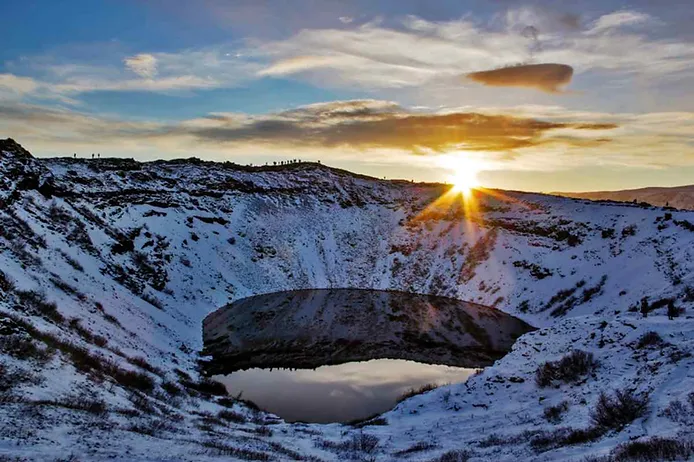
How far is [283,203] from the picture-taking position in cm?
9425

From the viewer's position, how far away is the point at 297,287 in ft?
250

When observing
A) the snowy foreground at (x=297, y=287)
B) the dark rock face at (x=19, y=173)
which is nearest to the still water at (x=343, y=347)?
the snowy foreground at (x=297, y=287)

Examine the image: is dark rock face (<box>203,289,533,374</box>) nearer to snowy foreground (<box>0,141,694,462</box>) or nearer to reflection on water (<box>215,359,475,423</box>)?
reflection on water (<box>215,359,475,423</box>)

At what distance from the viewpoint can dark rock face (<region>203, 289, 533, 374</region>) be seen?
44.9 metres

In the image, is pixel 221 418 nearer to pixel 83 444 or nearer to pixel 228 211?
pixel 83 444

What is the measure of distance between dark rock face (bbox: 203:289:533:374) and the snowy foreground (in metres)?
3.47

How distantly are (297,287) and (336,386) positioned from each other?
4044 cm

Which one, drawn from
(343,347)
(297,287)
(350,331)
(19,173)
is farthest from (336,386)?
(297,287)

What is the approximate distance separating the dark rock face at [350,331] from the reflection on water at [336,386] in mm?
2057

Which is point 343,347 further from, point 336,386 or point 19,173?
point 19,173

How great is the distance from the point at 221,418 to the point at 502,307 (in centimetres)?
4934

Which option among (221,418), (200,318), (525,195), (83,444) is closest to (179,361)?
(221,418)

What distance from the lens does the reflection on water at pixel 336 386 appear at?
3148 centimetres

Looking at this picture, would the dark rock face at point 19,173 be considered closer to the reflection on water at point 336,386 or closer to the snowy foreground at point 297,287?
the snowy foreground at point 297,287
